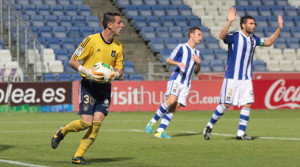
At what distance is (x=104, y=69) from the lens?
8.40 m

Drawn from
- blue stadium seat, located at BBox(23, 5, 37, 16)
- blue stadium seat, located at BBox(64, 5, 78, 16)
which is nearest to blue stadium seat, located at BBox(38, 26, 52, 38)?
blue stadium seat, located at BBox(23, 5, 37, 16)

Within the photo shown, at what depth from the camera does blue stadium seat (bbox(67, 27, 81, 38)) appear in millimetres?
33031

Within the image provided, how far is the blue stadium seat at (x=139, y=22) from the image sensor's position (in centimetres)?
3578

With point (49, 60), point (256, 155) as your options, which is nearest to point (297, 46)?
point (49, 60)

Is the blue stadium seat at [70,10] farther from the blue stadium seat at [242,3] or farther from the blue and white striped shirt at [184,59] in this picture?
the blue and white striped shirt at [184,59]

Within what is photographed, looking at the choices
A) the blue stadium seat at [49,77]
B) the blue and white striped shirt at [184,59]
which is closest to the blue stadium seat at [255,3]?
the blue stadium seat at [49,77]

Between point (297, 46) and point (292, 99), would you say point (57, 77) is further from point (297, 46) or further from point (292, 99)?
point (297, 46)

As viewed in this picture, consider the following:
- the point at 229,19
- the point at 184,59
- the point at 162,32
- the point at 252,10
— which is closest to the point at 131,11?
the point at 162,32

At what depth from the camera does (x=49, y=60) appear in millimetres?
30328

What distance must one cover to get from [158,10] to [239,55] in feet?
83.2

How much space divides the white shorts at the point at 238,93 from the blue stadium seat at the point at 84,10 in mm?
23500

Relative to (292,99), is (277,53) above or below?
above

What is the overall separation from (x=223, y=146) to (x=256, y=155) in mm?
1593

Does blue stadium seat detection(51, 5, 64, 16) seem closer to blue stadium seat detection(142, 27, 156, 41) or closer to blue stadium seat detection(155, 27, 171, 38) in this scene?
blue stadium seat detection(142, 27, 156, 41)
